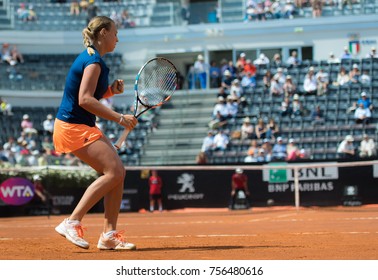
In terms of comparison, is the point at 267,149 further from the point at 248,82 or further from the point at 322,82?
the point at 248,82

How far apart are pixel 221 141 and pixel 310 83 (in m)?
3.61

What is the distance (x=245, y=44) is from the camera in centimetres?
3588

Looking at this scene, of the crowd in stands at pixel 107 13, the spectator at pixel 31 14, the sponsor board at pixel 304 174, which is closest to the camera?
the sponsor board at pixel 304 174

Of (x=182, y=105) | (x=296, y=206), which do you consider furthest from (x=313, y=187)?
(x=182, y=105)

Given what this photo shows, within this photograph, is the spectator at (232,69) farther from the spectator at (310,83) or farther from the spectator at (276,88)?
the spectator at (310,83)

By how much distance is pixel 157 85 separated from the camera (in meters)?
10.7

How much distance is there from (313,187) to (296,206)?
2.94ft

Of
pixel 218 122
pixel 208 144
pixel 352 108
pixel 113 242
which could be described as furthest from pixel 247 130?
pixel 113 242

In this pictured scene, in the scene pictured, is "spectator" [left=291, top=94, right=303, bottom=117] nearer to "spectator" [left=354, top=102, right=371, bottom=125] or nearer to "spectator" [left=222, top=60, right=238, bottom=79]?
"spectator" [left=354, top=102, right=371, bottom=125]

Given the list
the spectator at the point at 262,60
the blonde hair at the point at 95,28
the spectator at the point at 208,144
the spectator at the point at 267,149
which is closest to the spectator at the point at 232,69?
the spectator at the point at 262,60

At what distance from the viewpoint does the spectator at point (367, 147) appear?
26281 millimetres

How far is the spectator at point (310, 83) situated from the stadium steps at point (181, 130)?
409 cm

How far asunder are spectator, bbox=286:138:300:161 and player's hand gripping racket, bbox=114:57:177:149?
15.5 meters

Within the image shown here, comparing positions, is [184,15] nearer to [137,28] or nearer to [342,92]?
[137,28]
